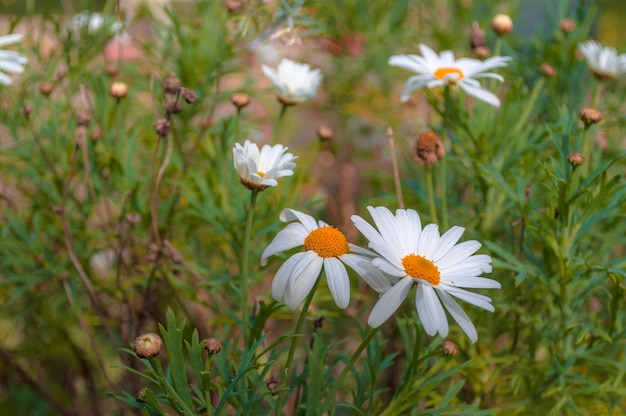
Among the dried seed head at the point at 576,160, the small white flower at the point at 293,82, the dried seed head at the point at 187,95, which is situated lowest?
the small white flower at the point at 293,82

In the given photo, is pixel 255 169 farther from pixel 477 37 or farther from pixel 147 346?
pixel 477 37

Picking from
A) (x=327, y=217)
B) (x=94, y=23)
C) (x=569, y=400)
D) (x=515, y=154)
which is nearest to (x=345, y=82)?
(x=327, y=217)

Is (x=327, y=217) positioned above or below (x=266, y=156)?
below

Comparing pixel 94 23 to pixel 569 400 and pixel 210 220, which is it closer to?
pixel 210 220

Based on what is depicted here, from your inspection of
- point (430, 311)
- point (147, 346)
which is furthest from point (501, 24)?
point (147, 346)

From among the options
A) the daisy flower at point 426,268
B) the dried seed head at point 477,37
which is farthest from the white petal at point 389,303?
the dried seed head at point 477,37

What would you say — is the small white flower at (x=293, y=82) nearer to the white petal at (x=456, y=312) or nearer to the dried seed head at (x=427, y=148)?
the dried seed head at (x=427, y=148)
